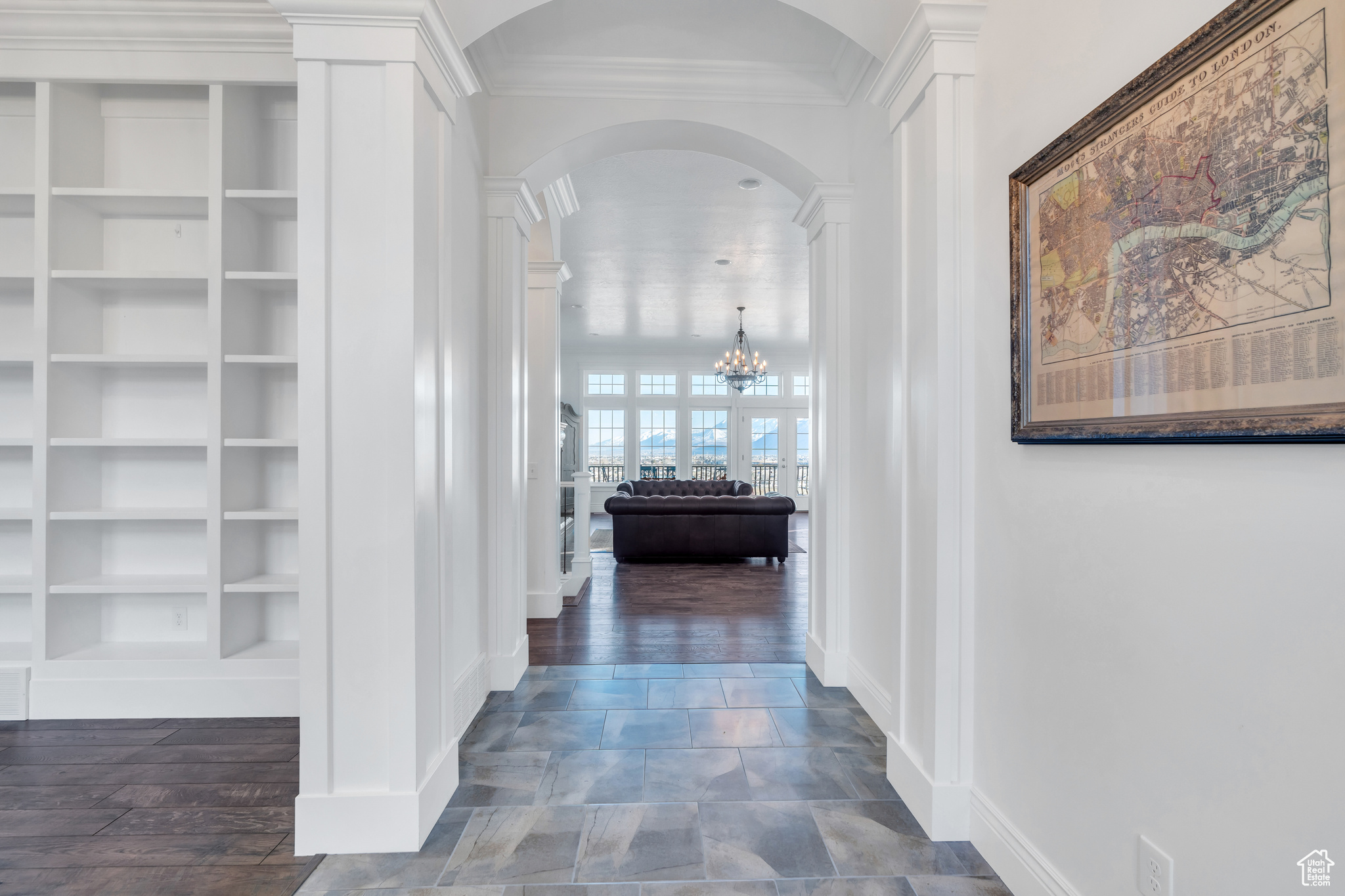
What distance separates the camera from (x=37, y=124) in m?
2.76

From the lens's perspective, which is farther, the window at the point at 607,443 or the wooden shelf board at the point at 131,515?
the window at the point at 607,443

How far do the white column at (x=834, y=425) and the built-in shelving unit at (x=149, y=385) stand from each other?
2.42 meters

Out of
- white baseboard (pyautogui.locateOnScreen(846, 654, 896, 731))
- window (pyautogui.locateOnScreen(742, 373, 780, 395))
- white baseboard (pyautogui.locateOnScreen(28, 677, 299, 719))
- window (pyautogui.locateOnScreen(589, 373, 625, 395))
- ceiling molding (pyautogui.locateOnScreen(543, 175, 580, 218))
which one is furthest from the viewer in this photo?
window (pyautogui.locateOnScreen(742, 373, 780, 395))

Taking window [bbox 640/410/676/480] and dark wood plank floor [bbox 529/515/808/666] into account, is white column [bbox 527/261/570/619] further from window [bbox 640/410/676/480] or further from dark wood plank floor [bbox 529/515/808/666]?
window [bbox 640/410/676/480]

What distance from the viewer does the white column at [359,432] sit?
1861 mm

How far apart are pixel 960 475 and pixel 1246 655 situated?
3.04 ft

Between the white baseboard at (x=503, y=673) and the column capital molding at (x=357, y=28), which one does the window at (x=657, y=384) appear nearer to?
the white baseboard at (x=503, y=673)

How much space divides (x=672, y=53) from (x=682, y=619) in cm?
342

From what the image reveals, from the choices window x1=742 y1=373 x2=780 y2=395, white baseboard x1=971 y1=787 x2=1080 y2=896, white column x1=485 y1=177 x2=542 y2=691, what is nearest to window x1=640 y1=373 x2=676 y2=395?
window x1=742 y1=373 x2=780 y2=395

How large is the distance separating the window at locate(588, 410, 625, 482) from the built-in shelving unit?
9.25 meters

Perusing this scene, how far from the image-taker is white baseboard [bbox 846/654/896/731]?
8.88 ft

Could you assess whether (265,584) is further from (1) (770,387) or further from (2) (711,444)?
(1) (770,387)

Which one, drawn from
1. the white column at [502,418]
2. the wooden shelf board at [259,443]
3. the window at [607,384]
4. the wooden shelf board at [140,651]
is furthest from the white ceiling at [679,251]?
the wooden shelf board at [140,651]

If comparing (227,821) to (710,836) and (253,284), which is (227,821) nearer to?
(710,836)
